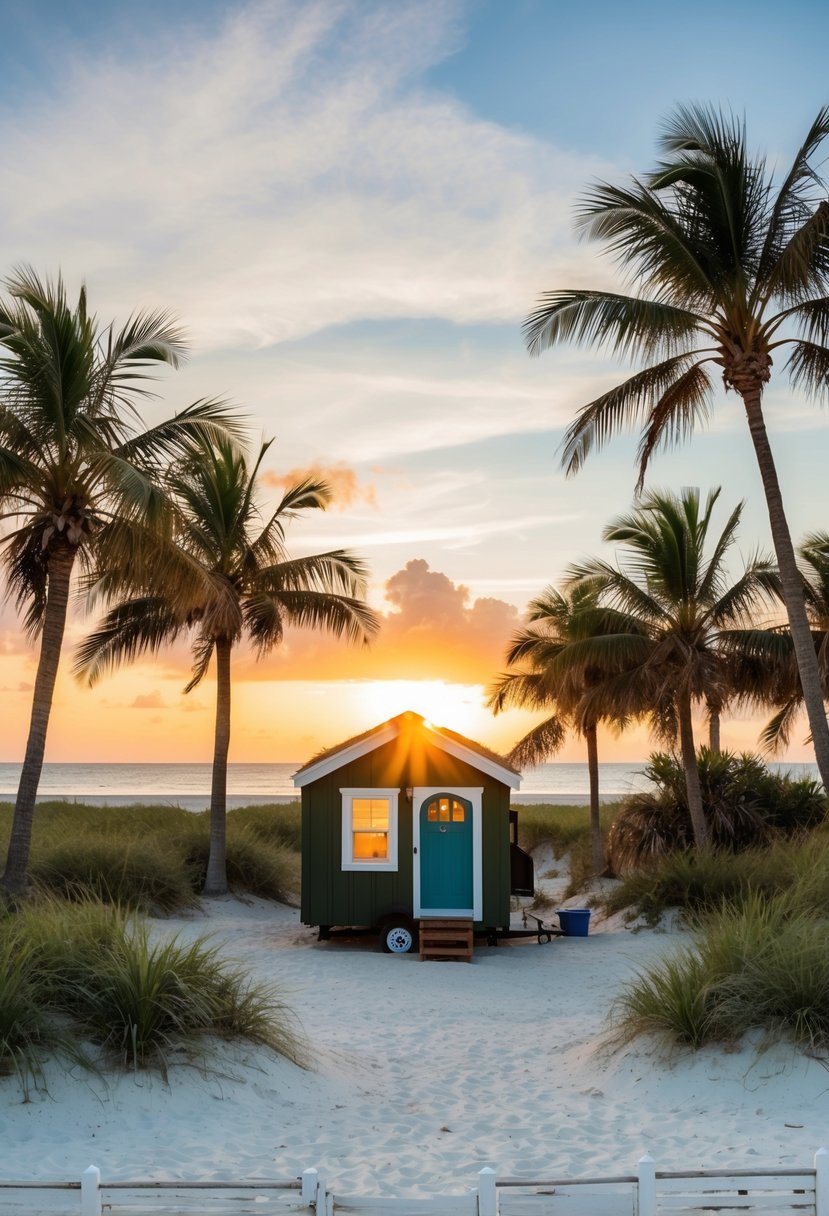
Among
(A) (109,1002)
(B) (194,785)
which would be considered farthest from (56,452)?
(B) (194,785)

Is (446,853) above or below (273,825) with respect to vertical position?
below

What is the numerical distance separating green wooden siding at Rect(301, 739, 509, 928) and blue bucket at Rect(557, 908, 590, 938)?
1.45 meters

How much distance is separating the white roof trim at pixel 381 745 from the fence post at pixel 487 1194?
40.8 feet

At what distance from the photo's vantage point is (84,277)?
15.1 meters

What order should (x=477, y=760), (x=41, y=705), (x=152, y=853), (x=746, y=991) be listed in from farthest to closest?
(x=152, y=853) → (x=477, y=760) → (x=41, y=705) → (x=746, y=991)

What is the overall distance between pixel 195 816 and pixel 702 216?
18302 mm

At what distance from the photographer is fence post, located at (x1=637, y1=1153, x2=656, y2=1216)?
15.2 feet

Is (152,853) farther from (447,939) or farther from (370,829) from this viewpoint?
(447,939)

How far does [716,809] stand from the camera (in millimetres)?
20750

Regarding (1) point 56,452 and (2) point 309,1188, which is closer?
(2) point 309,1188

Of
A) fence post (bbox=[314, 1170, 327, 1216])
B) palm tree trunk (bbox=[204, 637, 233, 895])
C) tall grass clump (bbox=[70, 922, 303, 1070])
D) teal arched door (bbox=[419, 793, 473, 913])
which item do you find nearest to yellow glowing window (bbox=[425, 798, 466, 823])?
teal arched door (bbox=[419, 793, 473, 913])

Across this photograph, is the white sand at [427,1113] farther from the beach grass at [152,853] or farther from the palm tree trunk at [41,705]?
the palm tree trunk at [41,705]

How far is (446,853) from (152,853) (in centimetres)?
531

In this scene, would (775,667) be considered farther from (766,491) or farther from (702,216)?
(702,216)
